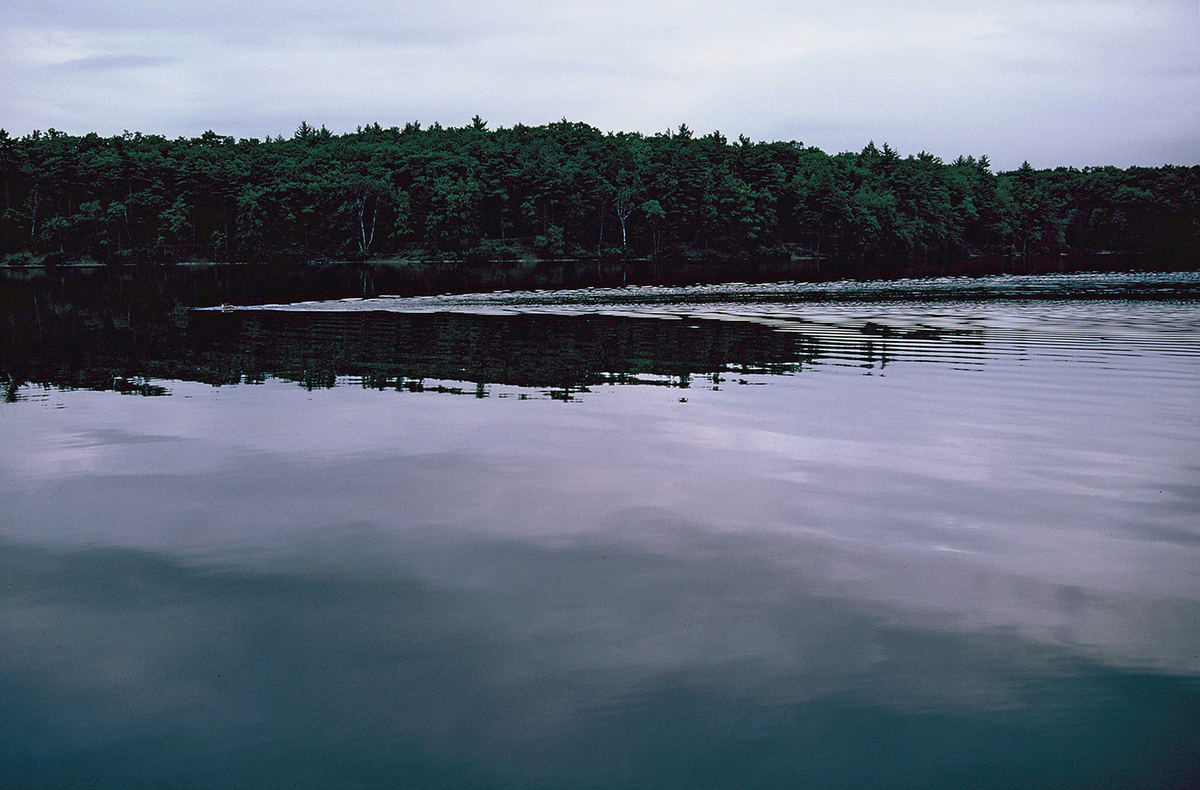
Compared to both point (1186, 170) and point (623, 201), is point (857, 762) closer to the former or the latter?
point (623, 201)

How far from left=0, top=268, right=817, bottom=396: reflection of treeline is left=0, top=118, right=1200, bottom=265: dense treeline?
91.5 metres

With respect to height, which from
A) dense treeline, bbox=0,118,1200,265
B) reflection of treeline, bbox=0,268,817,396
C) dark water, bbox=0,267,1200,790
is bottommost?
dark water, bbox=0,267,1200,790

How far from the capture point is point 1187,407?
53.3ft

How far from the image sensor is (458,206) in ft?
427

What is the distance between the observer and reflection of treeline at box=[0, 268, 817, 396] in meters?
21.2

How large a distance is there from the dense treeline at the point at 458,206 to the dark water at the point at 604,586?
11224cm

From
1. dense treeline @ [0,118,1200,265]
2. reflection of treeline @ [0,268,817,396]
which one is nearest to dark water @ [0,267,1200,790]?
reflection of treeline @ [0,268,817,396]

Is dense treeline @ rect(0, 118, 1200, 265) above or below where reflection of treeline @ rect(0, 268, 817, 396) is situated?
above

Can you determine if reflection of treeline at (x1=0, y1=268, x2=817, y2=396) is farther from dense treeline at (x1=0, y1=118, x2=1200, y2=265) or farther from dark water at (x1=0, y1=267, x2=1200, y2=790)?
dense treeline at (x1=0, y1=118, x2=1200, y2=265)

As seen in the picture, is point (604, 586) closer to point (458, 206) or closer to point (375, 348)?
point (375, 348)

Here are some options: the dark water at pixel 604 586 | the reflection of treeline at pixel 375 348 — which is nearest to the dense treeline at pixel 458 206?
the reflection of treeline at pixel 375 348

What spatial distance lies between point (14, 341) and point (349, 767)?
29.0 m

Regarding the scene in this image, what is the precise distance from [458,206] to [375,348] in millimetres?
107400

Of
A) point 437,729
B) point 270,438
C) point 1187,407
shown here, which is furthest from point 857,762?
point 1187,407
